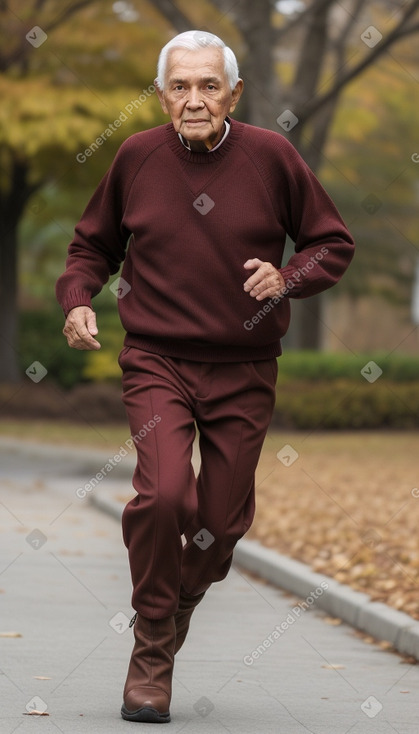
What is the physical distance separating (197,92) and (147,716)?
6.49ft

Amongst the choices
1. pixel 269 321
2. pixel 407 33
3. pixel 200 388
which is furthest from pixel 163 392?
pixel 407 33

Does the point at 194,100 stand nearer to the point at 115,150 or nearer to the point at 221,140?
the point at 221,140

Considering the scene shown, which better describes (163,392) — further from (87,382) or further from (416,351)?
(416,351)

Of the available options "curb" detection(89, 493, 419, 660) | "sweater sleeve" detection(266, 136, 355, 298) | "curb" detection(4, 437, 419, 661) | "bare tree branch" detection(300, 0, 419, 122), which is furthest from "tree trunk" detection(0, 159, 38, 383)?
"sweater sleeve" detection(266, 136, 355, 298)

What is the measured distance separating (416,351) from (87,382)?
83.3 ft

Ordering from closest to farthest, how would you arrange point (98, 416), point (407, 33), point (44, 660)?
point (44, 660)
point (407, 33)
point (98, 416)

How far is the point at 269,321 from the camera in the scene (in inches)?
186

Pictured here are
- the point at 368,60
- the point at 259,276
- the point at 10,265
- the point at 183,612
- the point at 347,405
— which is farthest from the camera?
the point at 10,265

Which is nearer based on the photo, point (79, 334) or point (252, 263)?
point (252, 263)

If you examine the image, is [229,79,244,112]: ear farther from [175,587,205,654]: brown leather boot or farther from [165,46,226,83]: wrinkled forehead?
[175,587,205,654]: brown leather boot

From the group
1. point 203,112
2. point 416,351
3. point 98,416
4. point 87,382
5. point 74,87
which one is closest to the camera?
point 203,112

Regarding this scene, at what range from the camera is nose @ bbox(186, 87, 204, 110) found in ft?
15.1

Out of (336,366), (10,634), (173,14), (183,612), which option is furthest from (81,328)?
(336,366)

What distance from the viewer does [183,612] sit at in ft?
16.0
